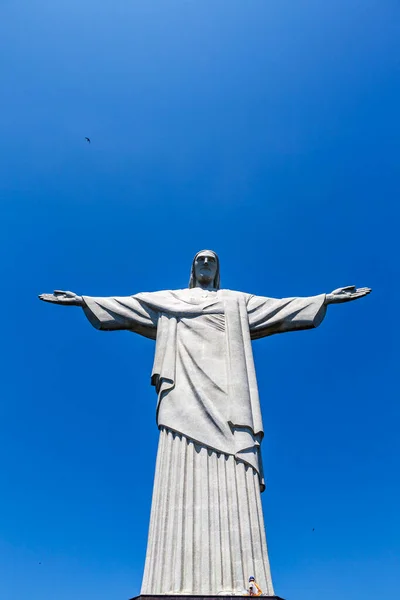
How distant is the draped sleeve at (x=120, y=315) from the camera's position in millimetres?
11703

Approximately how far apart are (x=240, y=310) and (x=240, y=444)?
10.5 feet

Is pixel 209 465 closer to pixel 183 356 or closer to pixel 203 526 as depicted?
pixel 203 526

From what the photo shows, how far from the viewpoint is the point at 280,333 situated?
12086mm

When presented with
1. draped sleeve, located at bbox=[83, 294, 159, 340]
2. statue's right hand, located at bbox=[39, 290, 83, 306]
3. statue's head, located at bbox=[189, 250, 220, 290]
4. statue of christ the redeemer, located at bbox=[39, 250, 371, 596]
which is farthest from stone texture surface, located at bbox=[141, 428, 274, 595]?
statue's head, located at bbox=[189, 250, 220, 290]

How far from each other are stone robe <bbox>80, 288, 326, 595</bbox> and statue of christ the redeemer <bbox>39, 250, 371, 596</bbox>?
0.7 inches

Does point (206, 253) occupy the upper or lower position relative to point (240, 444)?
upper

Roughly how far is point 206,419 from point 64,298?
4.26 m

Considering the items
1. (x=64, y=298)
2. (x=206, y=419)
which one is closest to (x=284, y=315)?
(x=206, y=419)

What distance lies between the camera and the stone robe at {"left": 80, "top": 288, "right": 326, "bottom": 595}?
8.25 m

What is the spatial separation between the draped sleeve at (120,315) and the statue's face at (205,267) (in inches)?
61.2

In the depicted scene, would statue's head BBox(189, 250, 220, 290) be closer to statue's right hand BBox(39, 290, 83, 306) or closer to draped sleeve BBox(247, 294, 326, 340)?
draped sleeve BBox(247, 294, 326, 340)

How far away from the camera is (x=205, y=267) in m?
12.7

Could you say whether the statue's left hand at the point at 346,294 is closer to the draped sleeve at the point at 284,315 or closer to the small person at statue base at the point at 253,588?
the draped sleeve at the point at 284,315

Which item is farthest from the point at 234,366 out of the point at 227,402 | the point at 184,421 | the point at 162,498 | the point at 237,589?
the point at 237,589
